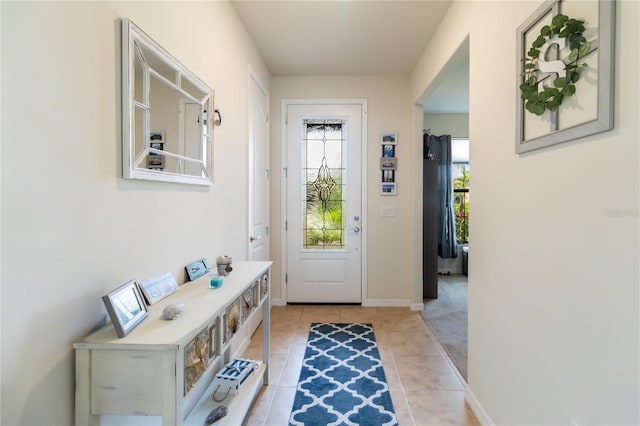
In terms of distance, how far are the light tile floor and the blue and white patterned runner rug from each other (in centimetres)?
6

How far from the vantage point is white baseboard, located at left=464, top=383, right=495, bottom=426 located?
169 cm

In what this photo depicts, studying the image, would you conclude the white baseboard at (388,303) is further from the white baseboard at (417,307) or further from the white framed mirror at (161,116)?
the white framed mirror at (161,116)

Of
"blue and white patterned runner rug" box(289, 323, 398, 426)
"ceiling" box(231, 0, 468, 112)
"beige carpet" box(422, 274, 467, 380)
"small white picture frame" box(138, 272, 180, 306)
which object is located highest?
"ceiling" box(231, 0, 468, 112)

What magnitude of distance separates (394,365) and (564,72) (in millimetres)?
2107

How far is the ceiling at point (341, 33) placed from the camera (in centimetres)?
235

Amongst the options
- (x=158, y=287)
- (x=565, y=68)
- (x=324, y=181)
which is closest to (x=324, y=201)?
(x=324, y=181)

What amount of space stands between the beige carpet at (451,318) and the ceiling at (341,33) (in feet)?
8.88

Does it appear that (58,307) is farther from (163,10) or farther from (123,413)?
(163,10)

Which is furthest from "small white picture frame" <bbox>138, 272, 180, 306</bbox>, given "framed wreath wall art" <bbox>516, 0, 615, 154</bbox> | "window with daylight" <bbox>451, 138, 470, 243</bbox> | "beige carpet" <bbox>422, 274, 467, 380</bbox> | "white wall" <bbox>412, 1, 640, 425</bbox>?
"window with daylight" <bbox>451, 138, 470, 243</bbox>

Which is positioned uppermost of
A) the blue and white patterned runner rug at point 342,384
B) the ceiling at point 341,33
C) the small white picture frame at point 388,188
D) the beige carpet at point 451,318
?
the ceiling at point 341,33

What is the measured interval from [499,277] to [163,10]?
206cm

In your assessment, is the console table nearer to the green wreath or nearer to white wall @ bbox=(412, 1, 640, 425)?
white wall @ bbox=(412, 1, 640, 425)

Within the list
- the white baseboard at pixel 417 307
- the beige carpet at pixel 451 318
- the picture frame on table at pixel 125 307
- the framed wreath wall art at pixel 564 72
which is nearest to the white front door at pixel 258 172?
the picture frame on table at pixel 125 307

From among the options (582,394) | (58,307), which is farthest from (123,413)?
(582,394)
